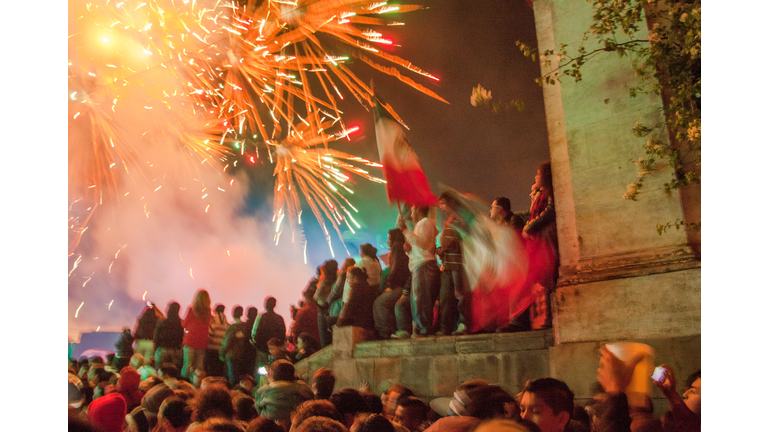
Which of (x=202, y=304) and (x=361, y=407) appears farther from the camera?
(x=202, y=304)

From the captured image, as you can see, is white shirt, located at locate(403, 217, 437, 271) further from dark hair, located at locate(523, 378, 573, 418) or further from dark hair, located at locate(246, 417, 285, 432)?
dark hair, located at locate(246, 417, 285, 432)

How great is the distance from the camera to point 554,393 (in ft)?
9.73

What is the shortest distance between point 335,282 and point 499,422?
1.95 meters

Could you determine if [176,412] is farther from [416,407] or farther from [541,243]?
[541,243]

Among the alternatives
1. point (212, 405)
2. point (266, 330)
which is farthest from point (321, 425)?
point (266, 330)

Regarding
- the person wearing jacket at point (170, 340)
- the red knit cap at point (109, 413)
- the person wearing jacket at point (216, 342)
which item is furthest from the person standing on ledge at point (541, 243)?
the person wearing jacket at point (170, 340)

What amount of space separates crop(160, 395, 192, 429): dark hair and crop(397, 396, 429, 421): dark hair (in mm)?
1737

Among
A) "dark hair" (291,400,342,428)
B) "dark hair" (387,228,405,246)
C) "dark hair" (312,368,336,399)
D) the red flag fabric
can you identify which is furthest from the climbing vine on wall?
"dark hair" (312,368,336,399)

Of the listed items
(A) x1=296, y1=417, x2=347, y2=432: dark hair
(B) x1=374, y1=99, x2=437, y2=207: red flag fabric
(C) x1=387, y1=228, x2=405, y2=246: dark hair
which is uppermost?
(B) x1=374, y1=99, x2=437, y2=207: red flag fabric

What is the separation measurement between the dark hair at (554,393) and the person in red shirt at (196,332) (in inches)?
127

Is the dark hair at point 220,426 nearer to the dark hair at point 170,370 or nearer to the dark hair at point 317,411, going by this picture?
the dark hair at point 317,411

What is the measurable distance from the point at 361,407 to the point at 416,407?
37 centimetres

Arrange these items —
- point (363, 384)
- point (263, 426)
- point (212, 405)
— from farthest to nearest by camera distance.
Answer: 1. point (363, 384)
2. point (212, 405)
3. point (263, 426)

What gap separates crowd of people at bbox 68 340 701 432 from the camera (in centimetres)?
276
